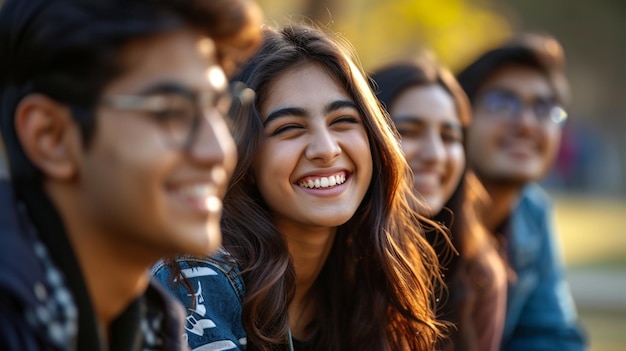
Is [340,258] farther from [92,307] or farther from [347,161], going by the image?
[92,307]

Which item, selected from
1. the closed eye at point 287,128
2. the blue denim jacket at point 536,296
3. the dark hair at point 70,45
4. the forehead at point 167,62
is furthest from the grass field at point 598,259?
the dark hair at point 70,45

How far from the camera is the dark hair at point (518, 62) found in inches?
239

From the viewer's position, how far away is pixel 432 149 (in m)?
4.84

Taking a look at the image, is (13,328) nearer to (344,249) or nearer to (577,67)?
(344,249)

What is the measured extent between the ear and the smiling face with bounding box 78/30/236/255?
0.05m

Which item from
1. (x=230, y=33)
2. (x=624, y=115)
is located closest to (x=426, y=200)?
(x=230, y=33)

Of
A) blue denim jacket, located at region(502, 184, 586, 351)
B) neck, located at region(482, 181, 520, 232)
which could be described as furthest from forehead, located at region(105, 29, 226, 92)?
neck, located at region(482, 181, 520, 232)

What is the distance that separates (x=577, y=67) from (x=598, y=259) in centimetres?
2265

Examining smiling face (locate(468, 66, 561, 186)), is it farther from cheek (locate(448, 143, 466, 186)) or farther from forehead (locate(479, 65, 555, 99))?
cheek (locate(448, 143, 466, 186))

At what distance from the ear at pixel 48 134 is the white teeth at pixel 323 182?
55.4 inches

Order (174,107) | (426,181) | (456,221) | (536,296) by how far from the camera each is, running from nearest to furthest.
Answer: (174,107), (426,181), (456,221), (536,296)

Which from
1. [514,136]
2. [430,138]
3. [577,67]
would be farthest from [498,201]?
[577,67]

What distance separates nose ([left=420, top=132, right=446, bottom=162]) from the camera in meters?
4.82

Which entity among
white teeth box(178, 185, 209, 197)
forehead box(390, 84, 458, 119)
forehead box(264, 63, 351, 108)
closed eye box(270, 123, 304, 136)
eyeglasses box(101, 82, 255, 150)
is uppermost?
forehead box(390, 84, 458, 119)
